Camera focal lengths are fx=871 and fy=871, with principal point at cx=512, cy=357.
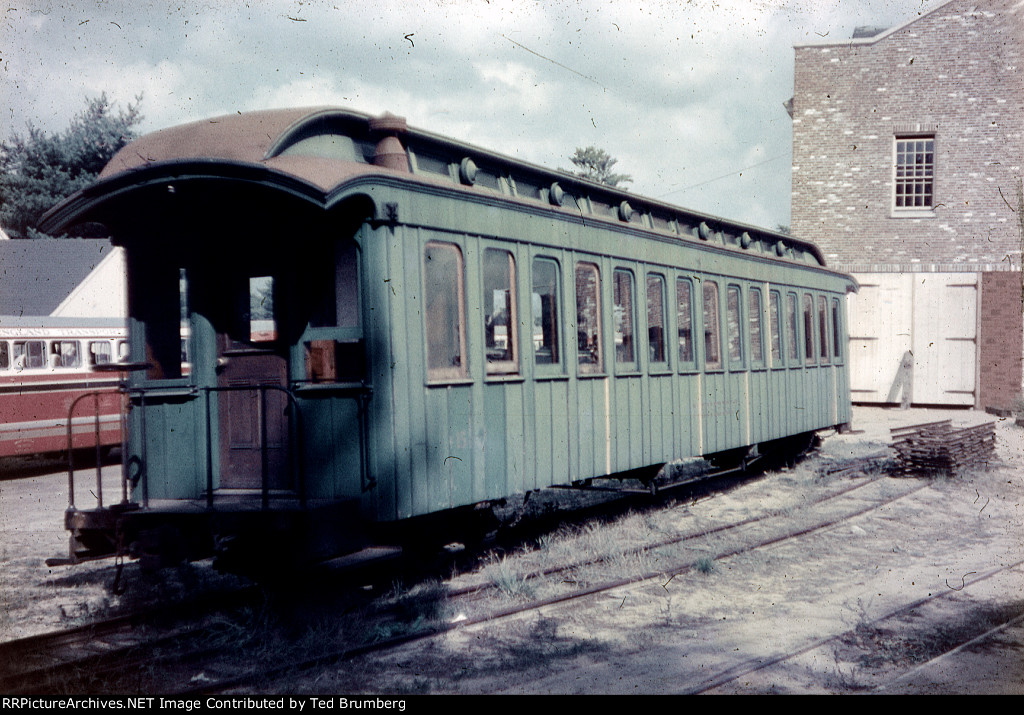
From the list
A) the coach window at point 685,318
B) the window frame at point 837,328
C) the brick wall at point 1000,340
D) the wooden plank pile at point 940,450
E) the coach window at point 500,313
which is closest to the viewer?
the coach window at point 500,313

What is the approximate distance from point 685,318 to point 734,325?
1380 millimetres

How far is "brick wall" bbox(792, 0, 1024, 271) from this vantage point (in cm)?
2044

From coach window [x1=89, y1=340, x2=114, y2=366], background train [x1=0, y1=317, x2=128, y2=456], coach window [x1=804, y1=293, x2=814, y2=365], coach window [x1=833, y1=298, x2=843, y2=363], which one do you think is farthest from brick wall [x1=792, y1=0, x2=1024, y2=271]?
background train [x1=0, y1=317, x2=128, y2=456]

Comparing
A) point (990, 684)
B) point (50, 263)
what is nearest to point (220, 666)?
point (990, 684)

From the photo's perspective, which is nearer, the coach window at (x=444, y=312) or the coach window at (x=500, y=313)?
the coach window at (x=444, y=312)

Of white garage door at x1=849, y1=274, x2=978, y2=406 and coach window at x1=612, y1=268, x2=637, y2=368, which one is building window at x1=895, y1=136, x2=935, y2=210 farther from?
coach window at x1=612, y1=268, x2=637, y2=368

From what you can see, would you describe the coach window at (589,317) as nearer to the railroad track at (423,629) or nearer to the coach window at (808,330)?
the railroad track at (423,629)

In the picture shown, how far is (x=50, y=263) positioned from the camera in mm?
27078

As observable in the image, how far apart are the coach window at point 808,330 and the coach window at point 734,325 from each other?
2.64 meters

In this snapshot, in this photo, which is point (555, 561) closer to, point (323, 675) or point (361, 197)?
point (323, 675)

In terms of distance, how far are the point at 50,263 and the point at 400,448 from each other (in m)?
25.3

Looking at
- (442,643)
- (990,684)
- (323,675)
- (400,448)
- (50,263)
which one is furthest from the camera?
(50,263)

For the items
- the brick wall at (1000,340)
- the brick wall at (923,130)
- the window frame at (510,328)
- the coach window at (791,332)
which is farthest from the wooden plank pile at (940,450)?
the brick wall at (923,130)

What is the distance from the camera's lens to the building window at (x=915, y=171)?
21031 mm
